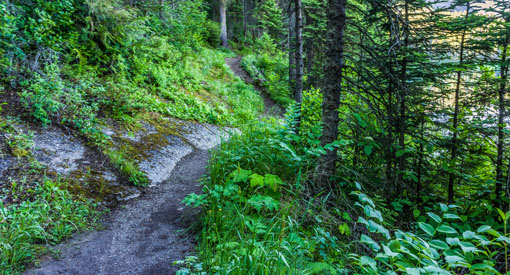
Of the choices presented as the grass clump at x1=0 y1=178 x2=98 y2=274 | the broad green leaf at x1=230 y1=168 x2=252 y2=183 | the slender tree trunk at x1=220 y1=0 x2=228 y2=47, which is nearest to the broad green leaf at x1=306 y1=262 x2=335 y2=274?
the broad green leaf at x1=230 y1=168 x2=252 y2=183

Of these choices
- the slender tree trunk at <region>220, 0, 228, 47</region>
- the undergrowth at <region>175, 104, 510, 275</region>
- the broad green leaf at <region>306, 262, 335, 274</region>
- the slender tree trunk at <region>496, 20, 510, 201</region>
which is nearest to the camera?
the undergrowth at <region>175, 104, 510, 275</region>

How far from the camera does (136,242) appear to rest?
370 centimetres

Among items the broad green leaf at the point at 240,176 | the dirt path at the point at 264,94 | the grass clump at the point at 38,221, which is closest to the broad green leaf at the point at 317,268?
the broad green leaf at the point at 240,176

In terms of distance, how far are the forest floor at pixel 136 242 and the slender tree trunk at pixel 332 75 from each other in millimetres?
2348

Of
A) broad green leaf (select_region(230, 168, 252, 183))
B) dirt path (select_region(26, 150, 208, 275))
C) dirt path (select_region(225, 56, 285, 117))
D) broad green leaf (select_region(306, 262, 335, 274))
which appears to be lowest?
dirt path (select_region(26, 150, 208, 275))

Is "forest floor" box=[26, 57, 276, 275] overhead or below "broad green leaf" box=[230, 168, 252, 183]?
below

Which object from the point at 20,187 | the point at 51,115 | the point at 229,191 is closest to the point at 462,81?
the point at 229,191

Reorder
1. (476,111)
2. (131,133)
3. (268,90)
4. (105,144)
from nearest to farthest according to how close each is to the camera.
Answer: (476,111) → (105,144) → (131,133) → (268,90)

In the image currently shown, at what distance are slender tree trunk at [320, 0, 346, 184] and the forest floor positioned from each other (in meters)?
2.35

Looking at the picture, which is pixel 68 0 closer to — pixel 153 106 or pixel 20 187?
pixel 153 106

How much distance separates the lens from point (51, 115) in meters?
5.59

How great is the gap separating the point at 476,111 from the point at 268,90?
533 inches

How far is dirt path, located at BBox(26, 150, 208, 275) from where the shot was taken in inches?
123

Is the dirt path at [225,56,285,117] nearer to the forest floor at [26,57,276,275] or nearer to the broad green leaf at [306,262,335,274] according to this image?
the forest floor at [26,57,276,275]
